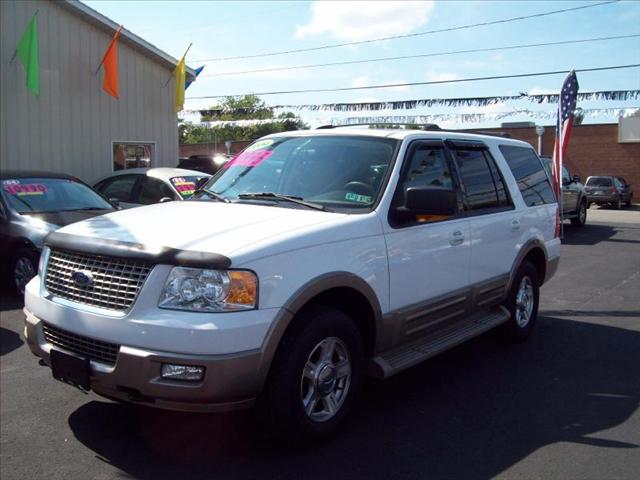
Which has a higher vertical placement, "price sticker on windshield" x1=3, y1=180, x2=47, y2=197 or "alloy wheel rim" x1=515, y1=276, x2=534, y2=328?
"price sticker on windshield" x1=3, y1=180, x2=47, y2=197

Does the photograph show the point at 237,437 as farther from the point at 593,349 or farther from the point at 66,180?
the point at 66,180

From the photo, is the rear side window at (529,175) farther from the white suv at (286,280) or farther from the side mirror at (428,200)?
the side mirror at (428,200)

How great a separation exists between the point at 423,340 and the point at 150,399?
2.17 m

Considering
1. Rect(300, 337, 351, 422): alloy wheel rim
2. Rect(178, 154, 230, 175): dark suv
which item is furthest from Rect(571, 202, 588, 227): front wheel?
Rect(300, 337, 351, 422): alloy wheel rim

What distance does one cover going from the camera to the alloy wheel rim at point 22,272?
749 cm

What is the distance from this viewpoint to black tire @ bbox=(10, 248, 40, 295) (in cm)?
742

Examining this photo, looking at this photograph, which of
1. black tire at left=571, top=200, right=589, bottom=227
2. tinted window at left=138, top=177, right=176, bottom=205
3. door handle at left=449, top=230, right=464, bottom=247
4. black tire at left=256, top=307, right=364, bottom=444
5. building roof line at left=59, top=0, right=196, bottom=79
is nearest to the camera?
black tire at left=256, top=307, right=364, bottom=444

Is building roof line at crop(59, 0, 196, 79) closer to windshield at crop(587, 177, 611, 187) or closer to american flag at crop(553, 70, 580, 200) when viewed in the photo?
american flag at crop(553, 70, 580, 200)

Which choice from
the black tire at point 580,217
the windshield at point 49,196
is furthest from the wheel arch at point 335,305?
the black tire at point 580,217

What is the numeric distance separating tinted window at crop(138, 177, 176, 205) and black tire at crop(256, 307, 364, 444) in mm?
6483

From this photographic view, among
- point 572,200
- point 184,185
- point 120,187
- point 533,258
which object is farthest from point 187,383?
point 572,200

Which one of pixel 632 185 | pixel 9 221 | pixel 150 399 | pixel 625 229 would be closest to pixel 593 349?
pixel 150 399

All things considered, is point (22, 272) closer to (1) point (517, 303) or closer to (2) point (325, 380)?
(2) point (325, 380)

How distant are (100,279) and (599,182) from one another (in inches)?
1182
